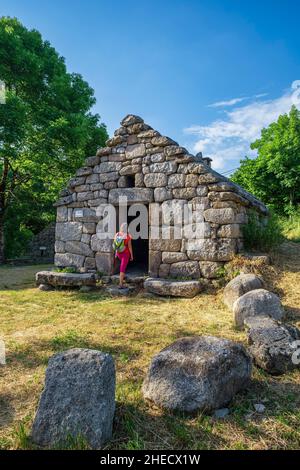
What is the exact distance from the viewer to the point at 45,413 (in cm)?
187

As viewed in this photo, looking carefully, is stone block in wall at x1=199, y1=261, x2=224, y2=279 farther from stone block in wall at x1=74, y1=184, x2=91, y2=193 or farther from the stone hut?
stone block in wall at x1=74, y1=184, x2=91, y2=193

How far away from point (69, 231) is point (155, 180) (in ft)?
8.41

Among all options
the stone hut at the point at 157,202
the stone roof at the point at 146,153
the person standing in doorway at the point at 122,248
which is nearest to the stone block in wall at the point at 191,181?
the stone hut at the point at 157,202

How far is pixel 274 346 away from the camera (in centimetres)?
278

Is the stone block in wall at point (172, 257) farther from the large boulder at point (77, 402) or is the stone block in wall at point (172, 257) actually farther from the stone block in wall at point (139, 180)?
the large boulder at point (77, 402)

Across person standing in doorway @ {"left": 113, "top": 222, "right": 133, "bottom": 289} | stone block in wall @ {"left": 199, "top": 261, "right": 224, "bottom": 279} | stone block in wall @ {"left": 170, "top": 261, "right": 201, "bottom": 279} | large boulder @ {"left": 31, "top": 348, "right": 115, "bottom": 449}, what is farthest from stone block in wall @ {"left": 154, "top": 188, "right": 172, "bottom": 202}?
large boulder @ {"left": 31, "top": 348, "right": 115, "bottom": 449}

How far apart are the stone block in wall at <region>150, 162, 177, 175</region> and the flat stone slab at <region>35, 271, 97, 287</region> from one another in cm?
275

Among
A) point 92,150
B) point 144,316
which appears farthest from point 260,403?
point 92,150

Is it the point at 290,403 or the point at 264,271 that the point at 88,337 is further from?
the point at 264,271

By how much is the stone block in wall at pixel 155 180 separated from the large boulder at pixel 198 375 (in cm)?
442

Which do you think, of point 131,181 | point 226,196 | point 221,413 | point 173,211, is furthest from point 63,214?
point 221,413

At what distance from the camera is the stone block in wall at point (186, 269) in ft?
19.7

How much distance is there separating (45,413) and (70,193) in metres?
6.14

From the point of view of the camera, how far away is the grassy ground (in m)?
1.89
